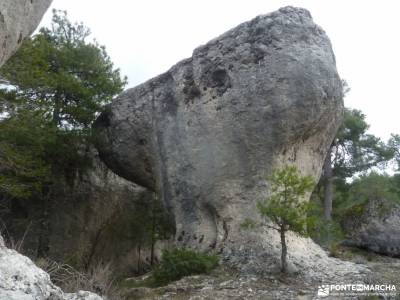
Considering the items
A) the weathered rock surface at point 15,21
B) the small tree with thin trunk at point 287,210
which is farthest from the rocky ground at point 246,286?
the weathered rock surface at point 15,21

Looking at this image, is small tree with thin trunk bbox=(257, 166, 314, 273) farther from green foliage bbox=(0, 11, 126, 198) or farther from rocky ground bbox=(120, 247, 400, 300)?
green foliage bbox=(0, 11, 126, 198)

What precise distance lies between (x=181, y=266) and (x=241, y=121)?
3.40 m

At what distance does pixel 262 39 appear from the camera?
1123cm

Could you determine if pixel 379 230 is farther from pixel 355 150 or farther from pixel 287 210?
pixel 355 150

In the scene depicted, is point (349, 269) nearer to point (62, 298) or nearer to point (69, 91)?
point (62, 298)

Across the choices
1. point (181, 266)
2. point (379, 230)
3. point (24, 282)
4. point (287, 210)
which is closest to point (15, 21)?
point (24, 282)

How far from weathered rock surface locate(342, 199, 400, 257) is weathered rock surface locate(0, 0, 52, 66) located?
9164mm

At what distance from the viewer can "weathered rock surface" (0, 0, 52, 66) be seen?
22.9 feet

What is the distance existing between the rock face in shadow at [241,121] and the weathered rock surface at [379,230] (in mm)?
2146

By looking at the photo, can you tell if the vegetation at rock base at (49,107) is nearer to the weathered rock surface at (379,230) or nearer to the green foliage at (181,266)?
the green foliage at (181,266)

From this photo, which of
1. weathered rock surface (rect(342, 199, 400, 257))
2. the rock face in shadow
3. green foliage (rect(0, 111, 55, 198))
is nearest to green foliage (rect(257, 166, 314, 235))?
the rock face in shadow

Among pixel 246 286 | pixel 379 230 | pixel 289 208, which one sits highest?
pixel 289 208

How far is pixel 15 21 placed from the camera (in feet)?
24.0

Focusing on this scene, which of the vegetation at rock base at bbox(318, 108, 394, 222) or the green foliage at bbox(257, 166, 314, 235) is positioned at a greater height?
the vegetation at rock base at bbox(318, 108, 394, 222)
